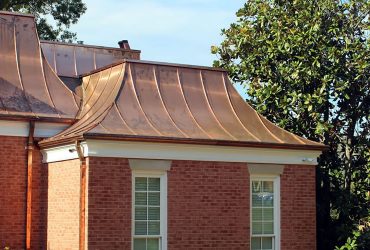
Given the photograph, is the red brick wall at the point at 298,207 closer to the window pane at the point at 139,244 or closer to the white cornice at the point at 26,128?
the window pane at the point at 139,244

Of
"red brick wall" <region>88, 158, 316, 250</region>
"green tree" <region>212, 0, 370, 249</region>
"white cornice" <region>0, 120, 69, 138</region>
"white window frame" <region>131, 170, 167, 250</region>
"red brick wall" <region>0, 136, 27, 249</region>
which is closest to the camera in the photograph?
"red brick wall" <region>88, 158, 316, 250</region>

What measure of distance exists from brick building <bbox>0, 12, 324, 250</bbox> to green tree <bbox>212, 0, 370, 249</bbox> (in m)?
2.52

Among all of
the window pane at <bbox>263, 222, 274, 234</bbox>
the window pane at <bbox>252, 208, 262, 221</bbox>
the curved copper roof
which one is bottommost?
the window pane at <bbox>263, 222, 274, 234</bbox>

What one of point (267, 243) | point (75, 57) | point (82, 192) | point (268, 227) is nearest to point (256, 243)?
point (267, 243)

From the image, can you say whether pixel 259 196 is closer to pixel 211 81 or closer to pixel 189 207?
pixel 189 207

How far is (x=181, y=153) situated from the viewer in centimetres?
1777

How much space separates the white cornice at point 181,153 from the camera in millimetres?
16797

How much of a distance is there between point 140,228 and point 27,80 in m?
5.05

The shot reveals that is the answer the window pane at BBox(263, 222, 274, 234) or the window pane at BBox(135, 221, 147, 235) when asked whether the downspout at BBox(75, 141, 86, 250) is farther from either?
the window pane at BBox(263, 222, 274, 234)

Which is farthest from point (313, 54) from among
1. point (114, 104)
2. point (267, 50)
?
point (114, 104)

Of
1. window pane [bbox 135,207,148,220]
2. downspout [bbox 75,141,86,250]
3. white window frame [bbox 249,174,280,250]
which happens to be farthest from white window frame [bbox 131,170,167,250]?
A: white window frame [bbox 249,174,280,250]

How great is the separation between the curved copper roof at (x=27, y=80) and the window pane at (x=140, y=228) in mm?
3319

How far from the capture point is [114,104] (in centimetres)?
1834

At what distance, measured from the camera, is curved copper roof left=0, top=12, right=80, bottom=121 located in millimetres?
18641
